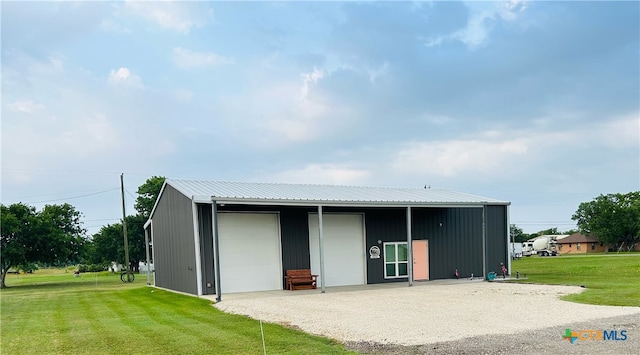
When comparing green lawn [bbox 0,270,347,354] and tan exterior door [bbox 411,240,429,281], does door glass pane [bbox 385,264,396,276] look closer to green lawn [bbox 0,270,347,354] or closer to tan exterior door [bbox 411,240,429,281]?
tan exterior door [bbox 411,240,429,281]

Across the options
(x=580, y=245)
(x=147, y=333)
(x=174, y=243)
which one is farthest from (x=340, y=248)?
(x=580, y=245)

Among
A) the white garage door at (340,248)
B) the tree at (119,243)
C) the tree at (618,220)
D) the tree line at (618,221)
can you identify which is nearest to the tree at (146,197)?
the tree at (119,243)

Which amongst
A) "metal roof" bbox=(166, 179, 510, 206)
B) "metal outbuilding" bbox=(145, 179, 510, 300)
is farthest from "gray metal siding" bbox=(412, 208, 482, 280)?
"metal roof" bbox=(166, 179, 510, 206)

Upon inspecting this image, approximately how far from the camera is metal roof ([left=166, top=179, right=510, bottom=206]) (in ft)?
51.0

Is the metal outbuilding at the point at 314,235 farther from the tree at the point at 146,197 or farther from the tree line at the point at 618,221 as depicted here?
the tree line at the point at 618,221

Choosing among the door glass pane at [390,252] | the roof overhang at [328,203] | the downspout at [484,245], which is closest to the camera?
the roof overhang at [328,203]

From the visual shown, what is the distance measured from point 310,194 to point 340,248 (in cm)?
235

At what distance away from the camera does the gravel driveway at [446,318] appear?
7277 millimetres

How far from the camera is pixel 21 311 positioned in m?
14.1

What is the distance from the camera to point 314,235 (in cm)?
1812

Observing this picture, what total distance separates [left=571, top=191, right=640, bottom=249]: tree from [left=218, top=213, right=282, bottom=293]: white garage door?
55.4 meters

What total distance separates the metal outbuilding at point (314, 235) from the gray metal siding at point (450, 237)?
0.04m

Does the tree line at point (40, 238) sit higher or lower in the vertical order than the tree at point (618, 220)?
higher

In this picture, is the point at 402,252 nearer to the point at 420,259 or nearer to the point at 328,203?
the point at 420,259
